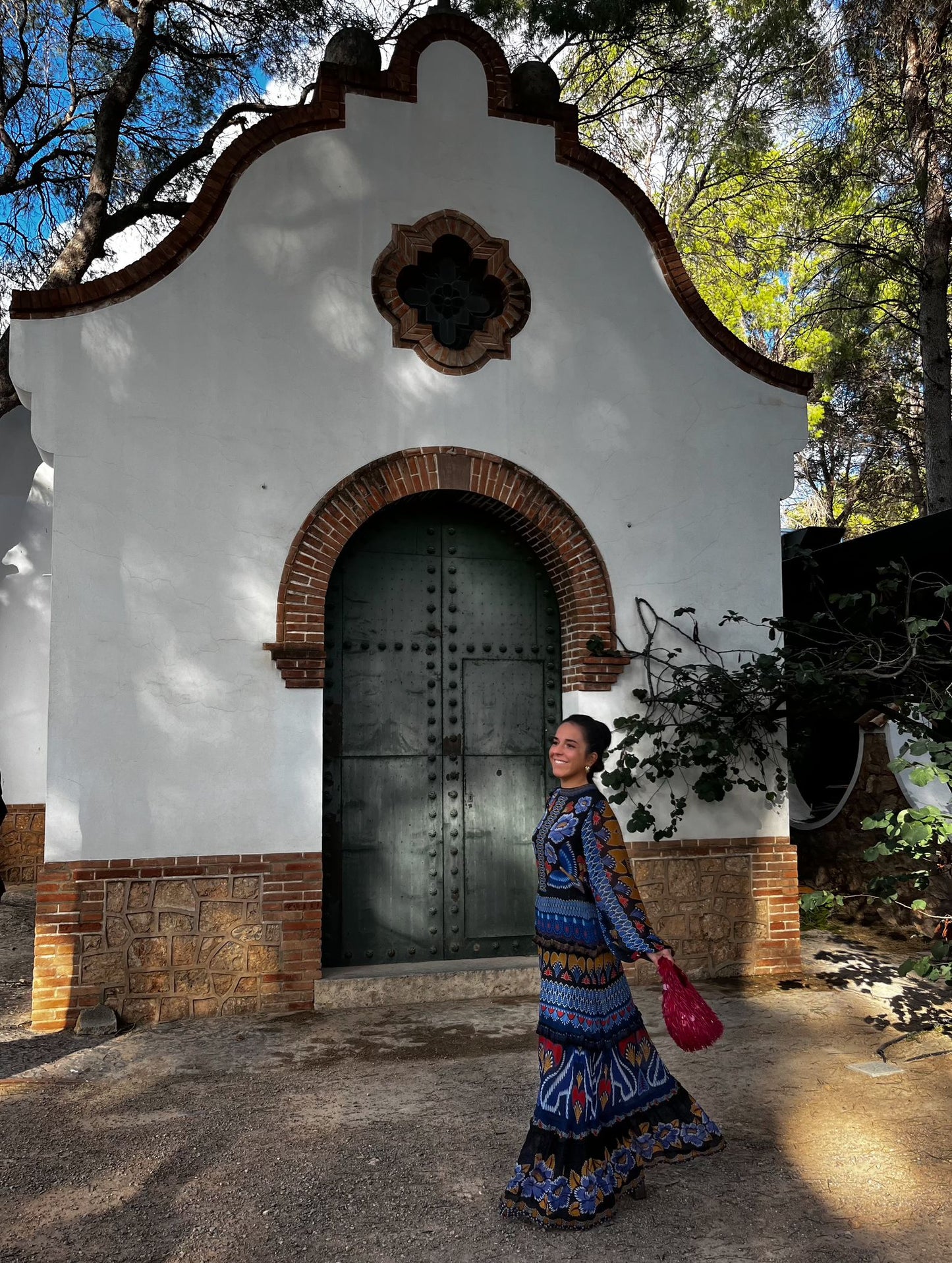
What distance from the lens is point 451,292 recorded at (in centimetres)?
693

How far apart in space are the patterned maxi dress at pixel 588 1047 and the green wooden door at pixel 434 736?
3.17 meters

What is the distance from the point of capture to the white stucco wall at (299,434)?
5906 mm

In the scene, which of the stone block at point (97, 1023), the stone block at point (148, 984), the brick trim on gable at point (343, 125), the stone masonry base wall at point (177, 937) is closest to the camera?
the stone block at point (97, 1023)

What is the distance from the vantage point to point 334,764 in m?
6.53

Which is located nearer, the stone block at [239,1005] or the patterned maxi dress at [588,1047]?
the patterned maxi dress at [588,1047]

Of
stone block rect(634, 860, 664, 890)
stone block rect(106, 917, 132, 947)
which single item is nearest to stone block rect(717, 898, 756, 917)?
stone block rect(634, 860, 664, 890)

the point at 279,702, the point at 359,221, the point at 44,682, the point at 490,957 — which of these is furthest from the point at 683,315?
the point at 44,682

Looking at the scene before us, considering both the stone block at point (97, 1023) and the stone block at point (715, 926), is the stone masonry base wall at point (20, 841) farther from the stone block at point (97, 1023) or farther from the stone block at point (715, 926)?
the stone block at point (715, 926)

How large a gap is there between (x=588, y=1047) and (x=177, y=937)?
331cm

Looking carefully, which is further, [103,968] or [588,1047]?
[103,968]

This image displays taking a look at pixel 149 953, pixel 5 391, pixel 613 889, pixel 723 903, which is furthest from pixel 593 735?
pixel 5 391

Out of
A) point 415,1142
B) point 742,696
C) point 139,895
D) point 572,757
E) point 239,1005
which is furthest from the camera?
point 742,696

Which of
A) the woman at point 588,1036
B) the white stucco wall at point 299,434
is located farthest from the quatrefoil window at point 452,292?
the woman at point 588,1036

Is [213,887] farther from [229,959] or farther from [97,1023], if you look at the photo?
[97,1023]
